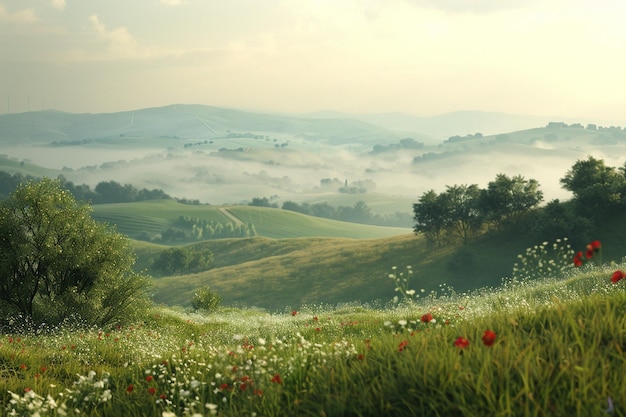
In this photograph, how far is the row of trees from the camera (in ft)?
235

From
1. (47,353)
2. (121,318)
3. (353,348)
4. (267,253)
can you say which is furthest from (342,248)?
(353,348)

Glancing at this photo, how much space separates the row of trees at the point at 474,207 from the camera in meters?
71.7

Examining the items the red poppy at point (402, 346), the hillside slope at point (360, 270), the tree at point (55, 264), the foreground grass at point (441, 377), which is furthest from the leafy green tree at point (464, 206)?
the red poppy at point (402, 346)

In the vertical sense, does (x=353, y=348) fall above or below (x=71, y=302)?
above

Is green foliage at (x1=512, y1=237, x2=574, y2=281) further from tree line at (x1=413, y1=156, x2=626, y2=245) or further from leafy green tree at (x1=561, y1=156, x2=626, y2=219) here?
leafy green tree at (x1=561, y1=156, x2=626, y2=219)

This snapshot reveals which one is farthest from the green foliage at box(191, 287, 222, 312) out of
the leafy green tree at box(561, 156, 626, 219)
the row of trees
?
the leafy green tree at box(561, 156, 626, 219)

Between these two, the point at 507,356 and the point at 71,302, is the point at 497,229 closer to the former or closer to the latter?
the point at 71,302

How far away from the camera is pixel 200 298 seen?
142 ft

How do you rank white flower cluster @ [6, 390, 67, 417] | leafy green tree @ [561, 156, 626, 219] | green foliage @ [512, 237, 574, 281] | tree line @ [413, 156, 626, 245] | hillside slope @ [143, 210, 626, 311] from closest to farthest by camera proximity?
1. white flower cluster @ [6, 390, 67, 417]
2. green foliage @ [512, 237, 574, 281]
3. leafy green tree @ [561, 156, 626, 219]
4. tree line @ [413, 156, 626, 245]
5. hillside slope @ [143, 210, 626, 311]

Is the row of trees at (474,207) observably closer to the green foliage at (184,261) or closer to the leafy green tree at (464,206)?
the leafy green tree at (464,206)

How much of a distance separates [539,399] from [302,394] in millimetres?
2636

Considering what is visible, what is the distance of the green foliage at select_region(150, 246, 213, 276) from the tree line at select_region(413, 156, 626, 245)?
59.1 meters

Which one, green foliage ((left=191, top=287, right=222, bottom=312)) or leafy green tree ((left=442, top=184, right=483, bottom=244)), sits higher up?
leafy green tree ((left=442, top=184, right=483, bottom=244))

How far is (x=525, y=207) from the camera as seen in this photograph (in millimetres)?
72562
